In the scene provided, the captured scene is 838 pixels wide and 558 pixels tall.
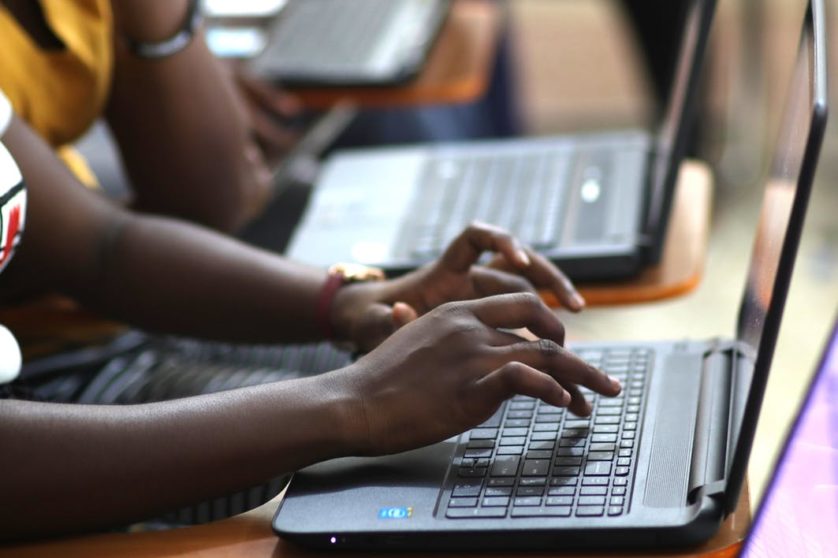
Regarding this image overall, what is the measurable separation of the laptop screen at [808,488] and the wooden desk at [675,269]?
230mm

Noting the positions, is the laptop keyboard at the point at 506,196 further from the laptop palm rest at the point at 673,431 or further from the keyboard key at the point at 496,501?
the keyboard key at the point at 496,501

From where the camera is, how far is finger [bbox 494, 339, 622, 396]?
30.1 inches

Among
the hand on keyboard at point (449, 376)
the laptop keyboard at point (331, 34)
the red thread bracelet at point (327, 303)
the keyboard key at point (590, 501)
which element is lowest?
the laptop keyboard at point (331, 34)

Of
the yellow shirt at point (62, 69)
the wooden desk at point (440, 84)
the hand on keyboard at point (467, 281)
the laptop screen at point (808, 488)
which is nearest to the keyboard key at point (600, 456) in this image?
the laptop screen at point (808, 488)

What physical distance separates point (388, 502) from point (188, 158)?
2.18 feet

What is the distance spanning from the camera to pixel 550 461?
762 millimetres

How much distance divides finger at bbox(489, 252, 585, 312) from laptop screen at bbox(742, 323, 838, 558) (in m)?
0.21

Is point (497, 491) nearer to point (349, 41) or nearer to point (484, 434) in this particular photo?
point (484, 434)

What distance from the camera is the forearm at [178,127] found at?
1.21 meters

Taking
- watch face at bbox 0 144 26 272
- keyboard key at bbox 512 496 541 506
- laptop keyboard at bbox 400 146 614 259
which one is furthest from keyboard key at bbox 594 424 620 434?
watch face at bbox 0 144 26 272

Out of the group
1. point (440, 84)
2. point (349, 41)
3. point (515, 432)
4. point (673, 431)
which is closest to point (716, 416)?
point (673, 431)

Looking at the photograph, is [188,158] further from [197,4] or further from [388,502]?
[388,502]

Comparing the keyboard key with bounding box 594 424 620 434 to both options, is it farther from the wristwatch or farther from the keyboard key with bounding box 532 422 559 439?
the wristwatch

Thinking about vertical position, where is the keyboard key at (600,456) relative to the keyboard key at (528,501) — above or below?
below
